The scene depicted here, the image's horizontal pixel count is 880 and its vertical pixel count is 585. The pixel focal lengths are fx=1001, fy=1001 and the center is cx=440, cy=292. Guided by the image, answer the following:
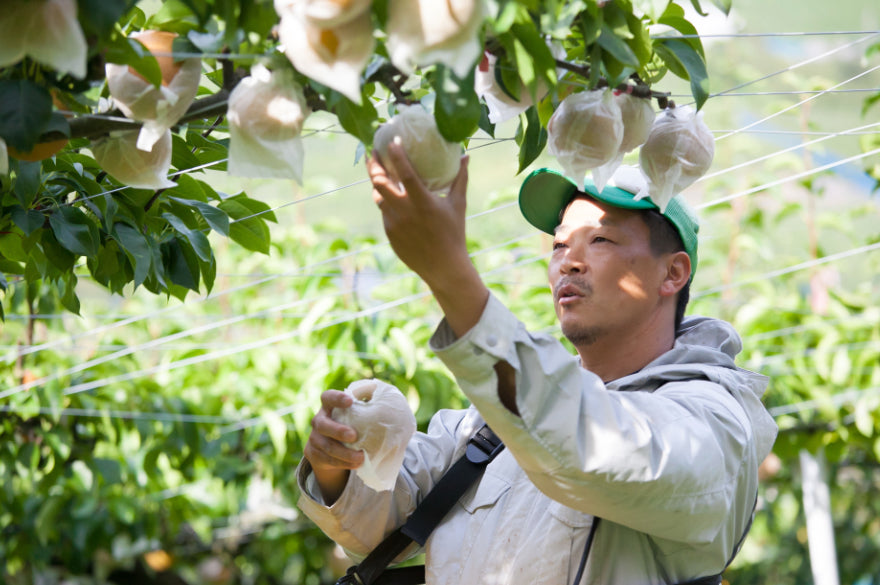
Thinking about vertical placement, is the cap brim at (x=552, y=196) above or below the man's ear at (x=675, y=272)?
above

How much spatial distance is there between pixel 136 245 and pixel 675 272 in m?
0.77

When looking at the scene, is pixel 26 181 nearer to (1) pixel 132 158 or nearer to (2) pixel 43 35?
(1) pixel 132 158

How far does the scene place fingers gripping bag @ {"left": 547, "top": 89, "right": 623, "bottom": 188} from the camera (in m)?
0.99

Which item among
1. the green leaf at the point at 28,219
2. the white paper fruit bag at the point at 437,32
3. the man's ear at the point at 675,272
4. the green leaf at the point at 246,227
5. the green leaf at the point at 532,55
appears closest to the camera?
the white paper fruit bag at the point at 437,32

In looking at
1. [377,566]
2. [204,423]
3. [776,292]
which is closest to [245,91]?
[377,566]

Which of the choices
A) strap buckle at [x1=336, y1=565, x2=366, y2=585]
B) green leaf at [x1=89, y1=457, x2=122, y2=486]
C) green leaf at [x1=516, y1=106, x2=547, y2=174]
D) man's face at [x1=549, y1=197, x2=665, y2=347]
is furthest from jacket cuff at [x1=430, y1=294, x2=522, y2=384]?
green leaf at [x1=89, y1=457, x2=122, y2=486]

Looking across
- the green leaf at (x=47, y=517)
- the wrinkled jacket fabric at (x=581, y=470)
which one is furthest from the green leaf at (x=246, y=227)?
the green leaf at (x=47, y=517)

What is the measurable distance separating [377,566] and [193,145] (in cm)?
62

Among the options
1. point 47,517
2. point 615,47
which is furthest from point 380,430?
point 47,517

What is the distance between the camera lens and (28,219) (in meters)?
1.09

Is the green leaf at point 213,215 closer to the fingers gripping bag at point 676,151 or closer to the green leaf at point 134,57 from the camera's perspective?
the green leaf at point 134,57

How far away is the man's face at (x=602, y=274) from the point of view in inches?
53.6

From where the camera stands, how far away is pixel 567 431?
92 centimetres

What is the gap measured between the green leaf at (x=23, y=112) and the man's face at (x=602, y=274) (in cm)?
75
